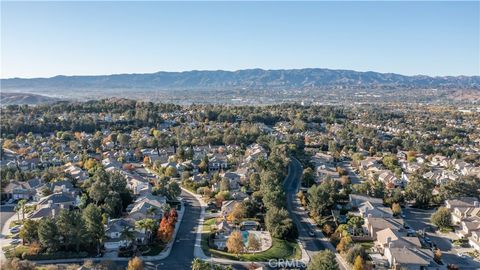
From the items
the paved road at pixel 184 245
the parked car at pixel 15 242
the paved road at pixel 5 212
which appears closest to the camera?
the paved road at pixel 184 245

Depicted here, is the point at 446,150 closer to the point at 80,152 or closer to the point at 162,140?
the point at 162,140

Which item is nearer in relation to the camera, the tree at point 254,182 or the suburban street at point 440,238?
the suburban street at point 440,238

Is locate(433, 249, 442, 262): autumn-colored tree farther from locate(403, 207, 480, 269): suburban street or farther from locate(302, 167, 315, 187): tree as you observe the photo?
locate(302, 167, 315, 187): tree

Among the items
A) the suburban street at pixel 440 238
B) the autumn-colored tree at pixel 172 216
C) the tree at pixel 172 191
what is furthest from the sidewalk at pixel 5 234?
the suburban street at pixel 440 238

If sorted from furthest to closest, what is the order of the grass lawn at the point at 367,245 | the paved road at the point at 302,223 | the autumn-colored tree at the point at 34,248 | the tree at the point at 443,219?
the tree at the point at 443,219 < the grass lawn at the point at 367,245 < the paved road at the point at 302,223 < the autumn-colored tree at the point at 34,248

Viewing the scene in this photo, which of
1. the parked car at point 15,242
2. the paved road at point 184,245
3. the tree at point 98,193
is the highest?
the tree at point 98,193

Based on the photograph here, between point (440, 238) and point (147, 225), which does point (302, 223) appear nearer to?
point (440, 238)

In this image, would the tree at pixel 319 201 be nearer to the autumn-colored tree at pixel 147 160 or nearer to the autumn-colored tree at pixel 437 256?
the autumn-colored tree at pixel 437 256

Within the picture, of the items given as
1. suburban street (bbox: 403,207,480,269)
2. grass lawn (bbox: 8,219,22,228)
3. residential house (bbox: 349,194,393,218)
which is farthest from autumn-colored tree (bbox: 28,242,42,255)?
suburban street (bbox: 403,207,480,269)
